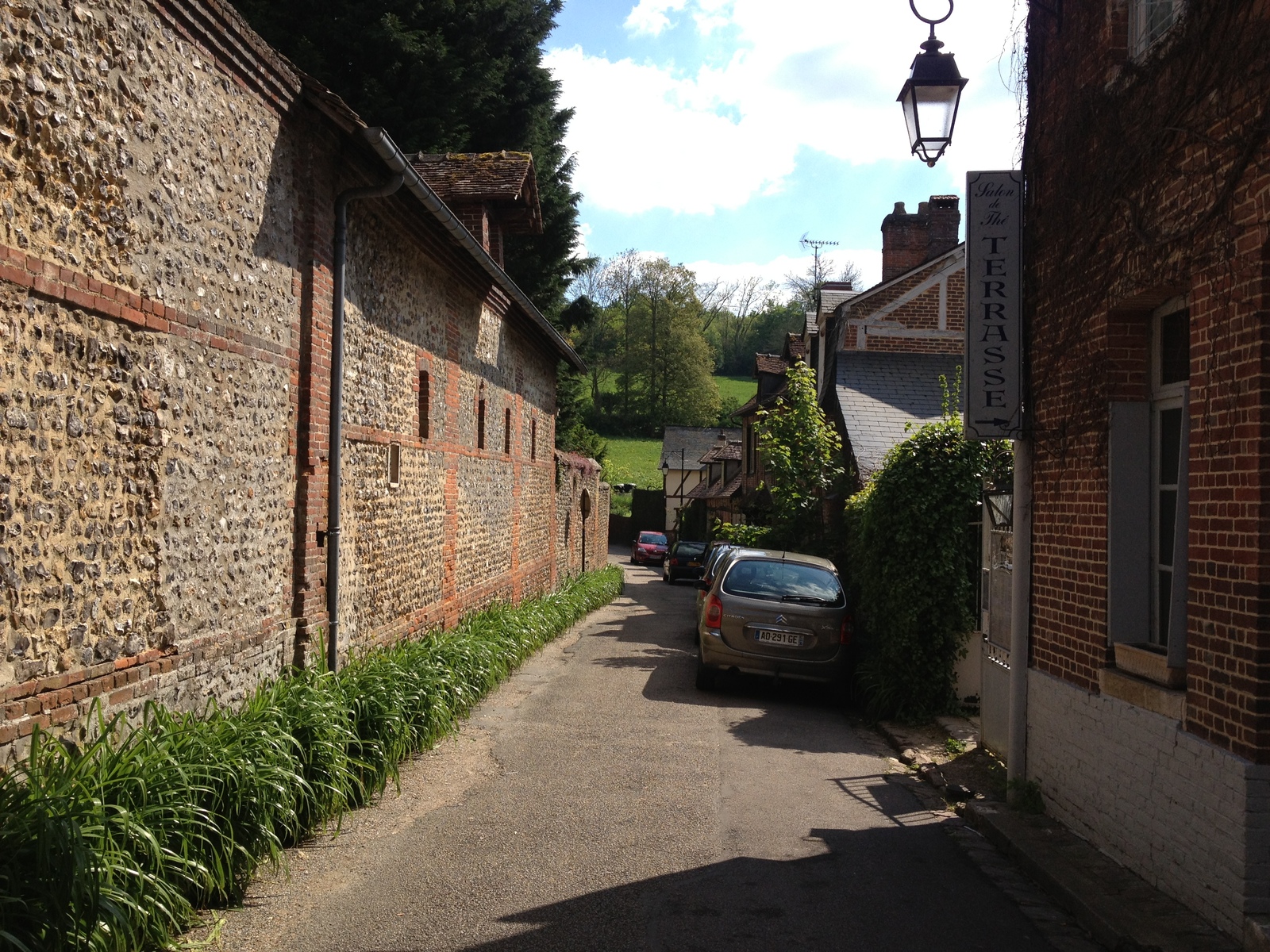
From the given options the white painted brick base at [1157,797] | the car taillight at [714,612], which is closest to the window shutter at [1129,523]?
the white painted brick base at [1157,797]

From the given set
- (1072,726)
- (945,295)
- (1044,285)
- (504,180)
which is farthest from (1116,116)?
(945,295)

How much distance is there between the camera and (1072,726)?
6.48m

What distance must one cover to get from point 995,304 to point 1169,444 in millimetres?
1843

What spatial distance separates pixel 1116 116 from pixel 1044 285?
1.40 metres

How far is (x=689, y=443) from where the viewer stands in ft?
201

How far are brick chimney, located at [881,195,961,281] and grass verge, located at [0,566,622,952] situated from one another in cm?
2124

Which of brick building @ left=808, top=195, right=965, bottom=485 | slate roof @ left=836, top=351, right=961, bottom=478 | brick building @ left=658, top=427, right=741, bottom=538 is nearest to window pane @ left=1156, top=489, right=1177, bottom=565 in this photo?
slate roof @ left=836, top=351, right=961, bottom=478

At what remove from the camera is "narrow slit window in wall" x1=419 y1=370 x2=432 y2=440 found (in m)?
11.6

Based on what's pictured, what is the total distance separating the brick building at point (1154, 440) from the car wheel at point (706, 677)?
16.6 feet

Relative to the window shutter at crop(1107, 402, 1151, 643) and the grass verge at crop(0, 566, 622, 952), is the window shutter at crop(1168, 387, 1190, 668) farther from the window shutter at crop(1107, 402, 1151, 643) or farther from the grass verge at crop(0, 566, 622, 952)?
the grass verge at crop(0, 566, 622, 952)

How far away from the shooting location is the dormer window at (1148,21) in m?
5.79

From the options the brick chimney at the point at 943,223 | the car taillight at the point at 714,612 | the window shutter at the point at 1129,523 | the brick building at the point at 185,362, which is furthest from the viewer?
the brick chimney at the point at 943,223

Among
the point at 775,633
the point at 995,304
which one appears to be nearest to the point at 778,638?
the point at 775,633

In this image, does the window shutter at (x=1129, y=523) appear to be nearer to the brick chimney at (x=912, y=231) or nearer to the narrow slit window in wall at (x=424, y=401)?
the narrow slit window in wall at (x=424, y=401)
